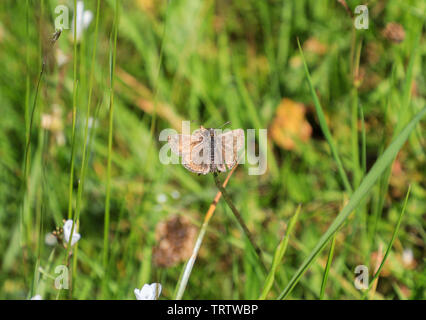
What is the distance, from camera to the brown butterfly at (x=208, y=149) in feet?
2.34

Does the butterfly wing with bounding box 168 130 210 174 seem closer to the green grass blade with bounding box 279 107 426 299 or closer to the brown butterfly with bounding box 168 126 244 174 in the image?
the brown butterfly with bounding box 168 126 244 174

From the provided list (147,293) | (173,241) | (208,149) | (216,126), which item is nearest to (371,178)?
(208,149)

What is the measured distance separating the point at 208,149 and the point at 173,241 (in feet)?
1.77

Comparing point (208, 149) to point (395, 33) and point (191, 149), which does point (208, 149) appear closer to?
point (191, 149)

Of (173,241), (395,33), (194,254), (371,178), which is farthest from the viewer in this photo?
(395,33)

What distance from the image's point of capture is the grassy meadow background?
114 cm

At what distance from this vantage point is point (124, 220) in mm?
1433

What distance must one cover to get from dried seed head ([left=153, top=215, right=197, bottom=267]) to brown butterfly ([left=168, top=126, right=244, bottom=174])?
454 mm

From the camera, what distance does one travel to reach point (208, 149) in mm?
739

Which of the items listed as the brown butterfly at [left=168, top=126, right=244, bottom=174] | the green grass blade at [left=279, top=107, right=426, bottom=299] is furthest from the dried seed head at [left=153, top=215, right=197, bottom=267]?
the green grass blade at [left=279, top=107, right=426, bottom=299]

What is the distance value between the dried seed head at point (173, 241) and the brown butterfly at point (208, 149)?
454 millimetres

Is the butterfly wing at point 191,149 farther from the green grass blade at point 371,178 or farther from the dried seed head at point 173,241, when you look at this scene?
the dried seed head at point 173,241
